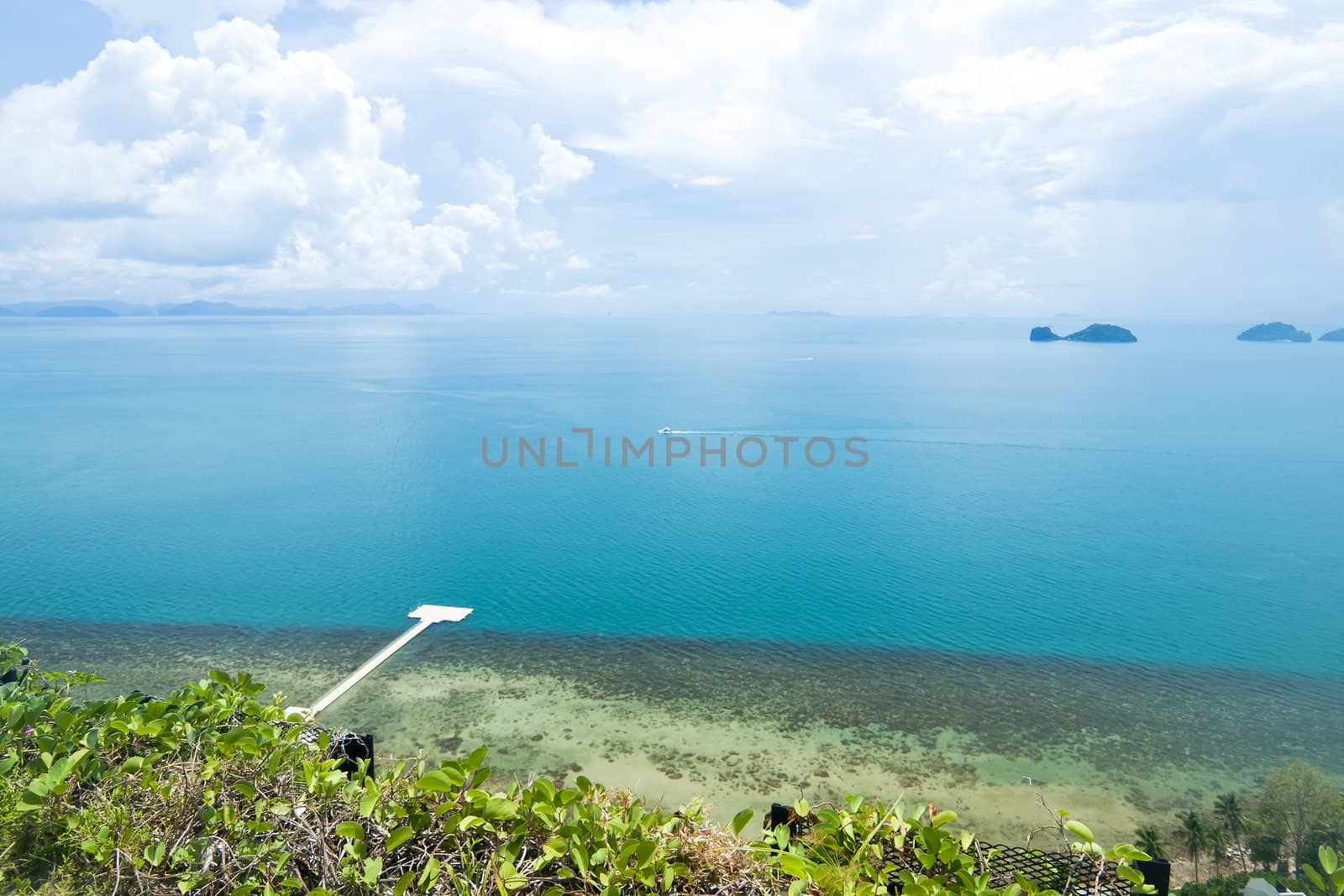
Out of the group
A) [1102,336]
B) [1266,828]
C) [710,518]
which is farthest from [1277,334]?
[1266,828]

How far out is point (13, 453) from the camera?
42.3 m

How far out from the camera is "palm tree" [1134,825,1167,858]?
38.4ft

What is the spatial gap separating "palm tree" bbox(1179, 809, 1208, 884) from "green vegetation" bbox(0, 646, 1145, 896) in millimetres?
11155

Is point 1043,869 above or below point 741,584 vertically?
above

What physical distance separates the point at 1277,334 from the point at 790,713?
672 feet

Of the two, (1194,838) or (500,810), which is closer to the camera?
(500,810)

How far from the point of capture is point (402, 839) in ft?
10.5

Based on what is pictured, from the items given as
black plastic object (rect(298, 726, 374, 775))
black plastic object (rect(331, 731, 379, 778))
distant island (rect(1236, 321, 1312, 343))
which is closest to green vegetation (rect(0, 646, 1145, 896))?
black plastic object (rect(298, 726, 374, 775))

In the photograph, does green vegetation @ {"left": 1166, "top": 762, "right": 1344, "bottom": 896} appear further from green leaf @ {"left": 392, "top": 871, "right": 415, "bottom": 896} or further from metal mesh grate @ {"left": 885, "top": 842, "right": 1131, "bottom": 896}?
green leaf @ {"left": 392, "top": 871, "right": 415, "bottom": 896}

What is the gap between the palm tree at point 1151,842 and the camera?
11.7m

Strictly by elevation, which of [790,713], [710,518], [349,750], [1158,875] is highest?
[1158,875]

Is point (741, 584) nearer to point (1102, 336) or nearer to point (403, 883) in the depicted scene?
point (403, 883)

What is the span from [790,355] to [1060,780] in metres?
111

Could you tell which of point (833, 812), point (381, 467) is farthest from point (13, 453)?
point (833, 812)
